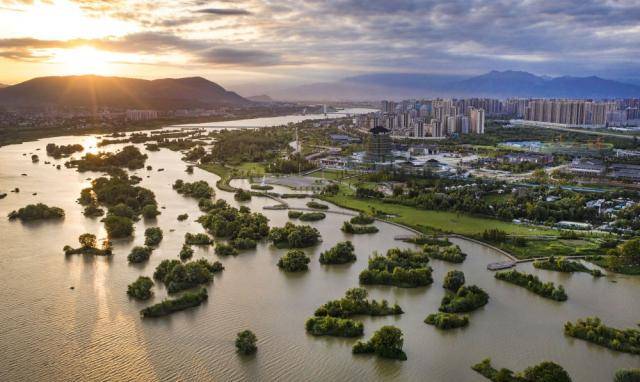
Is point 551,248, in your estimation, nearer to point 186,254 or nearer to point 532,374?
point 532,374

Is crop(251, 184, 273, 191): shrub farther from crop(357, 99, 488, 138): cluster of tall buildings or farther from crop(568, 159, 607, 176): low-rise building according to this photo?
crop(357, 99, 488, 138): cluster of tall buildings

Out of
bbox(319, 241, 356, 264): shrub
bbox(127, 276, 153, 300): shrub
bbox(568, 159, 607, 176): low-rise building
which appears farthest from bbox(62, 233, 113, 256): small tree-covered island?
bbox(568, 159, 607, 176): low-rise building

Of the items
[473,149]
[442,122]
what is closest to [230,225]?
[473,149]

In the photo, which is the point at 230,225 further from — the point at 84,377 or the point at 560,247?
the point at 560,247

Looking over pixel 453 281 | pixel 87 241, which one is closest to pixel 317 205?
pixel 87 241

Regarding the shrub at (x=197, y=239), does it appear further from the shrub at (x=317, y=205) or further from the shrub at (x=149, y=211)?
the shrub at (x=317, y=205)

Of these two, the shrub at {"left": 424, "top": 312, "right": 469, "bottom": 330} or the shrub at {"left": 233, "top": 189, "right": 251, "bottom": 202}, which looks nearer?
the shrub at {"left": 424, "top": 312, "right": 469, "bottom": 330}
